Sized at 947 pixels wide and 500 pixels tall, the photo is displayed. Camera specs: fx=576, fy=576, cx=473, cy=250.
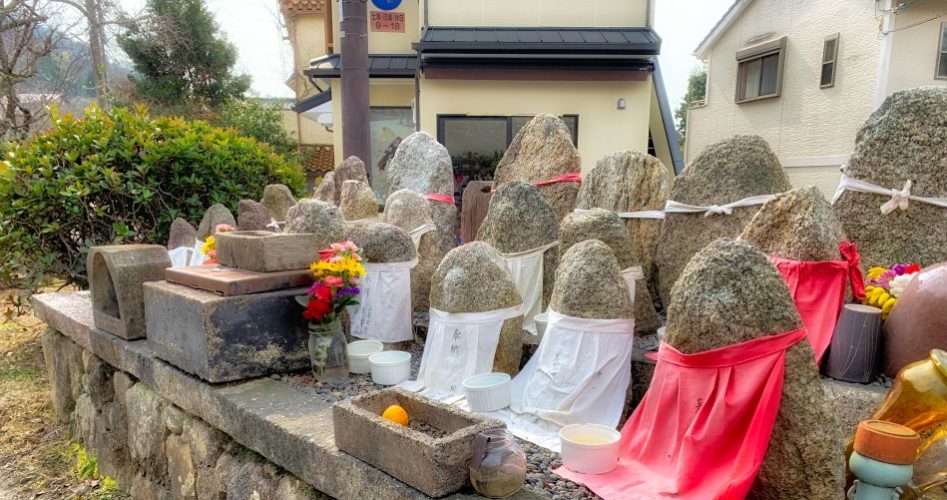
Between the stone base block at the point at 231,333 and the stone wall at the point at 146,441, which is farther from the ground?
the stone base block at the point at 231,333

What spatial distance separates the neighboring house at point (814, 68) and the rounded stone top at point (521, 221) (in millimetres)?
4554

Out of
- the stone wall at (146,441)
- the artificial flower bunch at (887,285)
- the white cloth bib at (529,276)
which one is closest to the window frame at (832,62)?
the artificial flower bunch at (887,285)

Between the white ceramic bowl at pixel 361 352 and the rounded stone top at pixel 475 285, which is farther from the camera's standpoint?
the white ceramic bowl at pixel 361 352

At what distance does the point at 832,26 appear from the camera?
917 centimetres

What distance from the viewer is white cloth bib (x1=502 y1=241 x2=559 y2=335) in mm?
3281

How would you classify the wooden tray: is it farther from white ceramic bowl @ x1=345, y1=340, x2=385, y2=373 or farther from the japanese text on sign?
the japanese text on sign

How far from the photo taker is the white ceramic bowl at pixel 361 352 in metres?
3.07

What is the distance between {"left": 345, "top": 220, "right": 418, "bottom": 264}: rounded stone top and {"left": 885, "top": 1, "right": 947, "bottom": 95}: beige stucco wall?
8.23 m

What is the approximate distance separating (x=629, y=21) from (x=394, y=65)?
3.80 m

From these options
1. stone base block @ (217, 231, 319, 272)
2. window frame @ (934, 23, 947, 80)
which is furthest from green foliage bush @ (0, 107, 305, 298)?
window frame @ (934, 23, 947, 80)

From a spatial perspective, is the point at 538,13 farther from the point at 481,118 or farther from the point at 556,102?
the point at 481,118

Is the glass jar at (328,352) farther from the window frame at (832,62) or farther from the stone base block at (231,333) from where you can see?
the window frame at (832,62)

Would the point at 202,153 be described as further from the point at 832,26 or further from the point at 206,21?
the point at 206,21

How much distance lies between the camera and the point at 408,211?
3.74 meters
